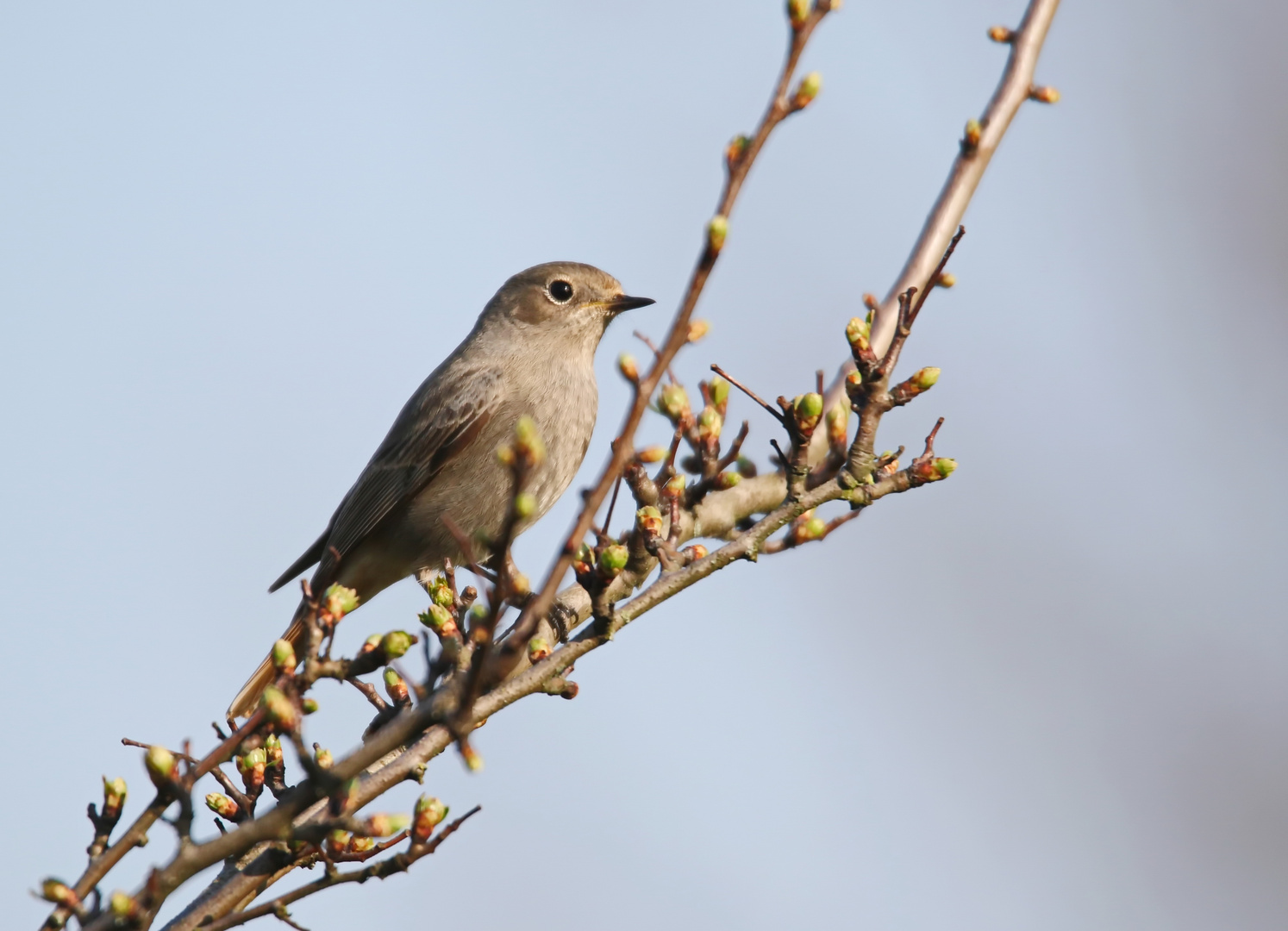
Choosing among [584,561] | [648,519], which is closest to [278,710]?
[584,561]

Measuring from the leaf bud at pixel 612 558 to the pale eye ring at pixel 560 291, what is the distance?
4753 mm

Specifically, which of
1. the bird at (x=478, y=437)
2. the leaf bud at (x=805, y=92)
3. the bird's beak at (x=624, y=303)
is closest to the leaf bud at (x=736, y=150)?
the leaf bud at (x=805, y=92)

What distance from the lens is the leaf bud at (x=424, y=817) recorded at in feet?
10.9

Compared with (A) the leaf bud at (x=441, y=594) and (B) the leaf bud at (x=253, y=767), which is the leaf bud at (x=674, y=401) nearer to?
(A) the leaf bud at (x=441, y=594)

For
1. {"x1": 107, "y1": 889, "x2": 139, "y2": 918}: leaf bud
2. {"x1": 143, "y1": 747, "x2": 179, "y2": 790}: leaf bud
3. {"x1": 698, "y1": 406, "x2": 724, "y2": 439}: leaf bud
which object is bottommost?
{"x1": 107, "y1": 889, "x2": 139, "y2": 918}: leaf bud

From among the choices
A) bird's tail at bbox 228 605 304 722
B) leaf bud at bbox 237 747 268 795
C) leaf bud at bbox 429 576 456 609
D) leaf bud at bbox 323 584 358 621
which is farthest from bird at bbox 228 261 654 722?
leaf bud at bbox 323 584 358 621

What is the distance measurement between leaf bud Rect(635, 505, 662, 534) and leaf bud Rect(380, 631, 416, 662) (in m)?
0.80

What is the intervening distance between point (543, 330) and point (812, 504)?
14.1 feet

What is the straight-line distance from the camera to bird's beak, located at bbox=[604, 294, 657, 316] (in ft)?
25.0

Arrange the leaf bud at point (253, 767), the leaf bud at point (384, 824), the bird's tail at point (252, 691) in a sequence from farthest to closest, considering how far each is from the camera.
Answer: the bird's tail at point (252, 691), the leaf bud at point (253, 767), the leaf bud at point (384, 824)

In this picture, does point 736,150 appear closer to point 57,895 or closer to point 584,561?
point 584,561

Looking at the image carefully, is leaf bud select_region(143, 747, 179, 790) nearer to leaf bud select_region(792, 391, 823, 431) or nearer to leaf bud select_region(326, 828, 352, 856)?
leaf bud select_region(326, 828, 352, 856)

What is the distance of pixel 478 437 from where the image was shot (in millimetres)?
7430

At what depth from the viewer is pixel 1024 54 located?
4.77m
